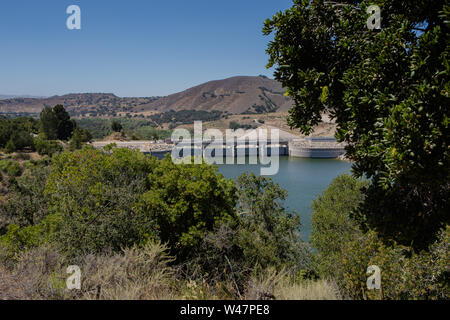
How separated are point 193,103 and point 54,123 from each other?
13480cm

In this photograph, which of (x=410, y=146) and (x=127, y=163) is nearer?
(x=410, y=146)

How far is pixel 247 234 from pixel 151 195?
3462mm

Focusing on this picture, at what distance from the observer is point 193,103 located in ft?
584

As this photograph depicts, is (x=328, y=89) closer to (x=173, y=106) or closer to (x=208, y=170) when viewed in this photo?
(x=208, y=170)

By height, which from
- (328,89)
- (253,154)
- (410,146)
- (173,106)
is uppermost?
(173,106)

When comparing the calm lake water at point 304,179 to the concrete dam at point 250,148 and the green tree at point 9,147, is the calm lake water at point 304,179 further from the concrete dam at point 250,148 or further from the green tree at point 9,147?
the green tree at point 9,147

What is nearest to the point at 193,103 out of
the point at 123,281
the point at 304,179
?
the point at 304,179

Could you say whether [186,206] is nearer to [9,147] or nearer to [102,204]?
[102,204]

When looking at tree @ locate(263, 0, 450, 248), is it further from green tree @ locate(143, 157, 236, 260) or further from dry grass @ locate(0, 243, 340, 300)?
green tree @ locate(143, 157, 236, 260)

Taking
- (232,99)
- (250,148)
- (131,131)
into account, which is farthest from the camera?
(232,99)

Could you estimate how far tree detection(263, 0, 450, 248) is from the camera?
10.7 ft

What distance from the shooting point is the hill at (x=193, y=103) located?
527 feet
